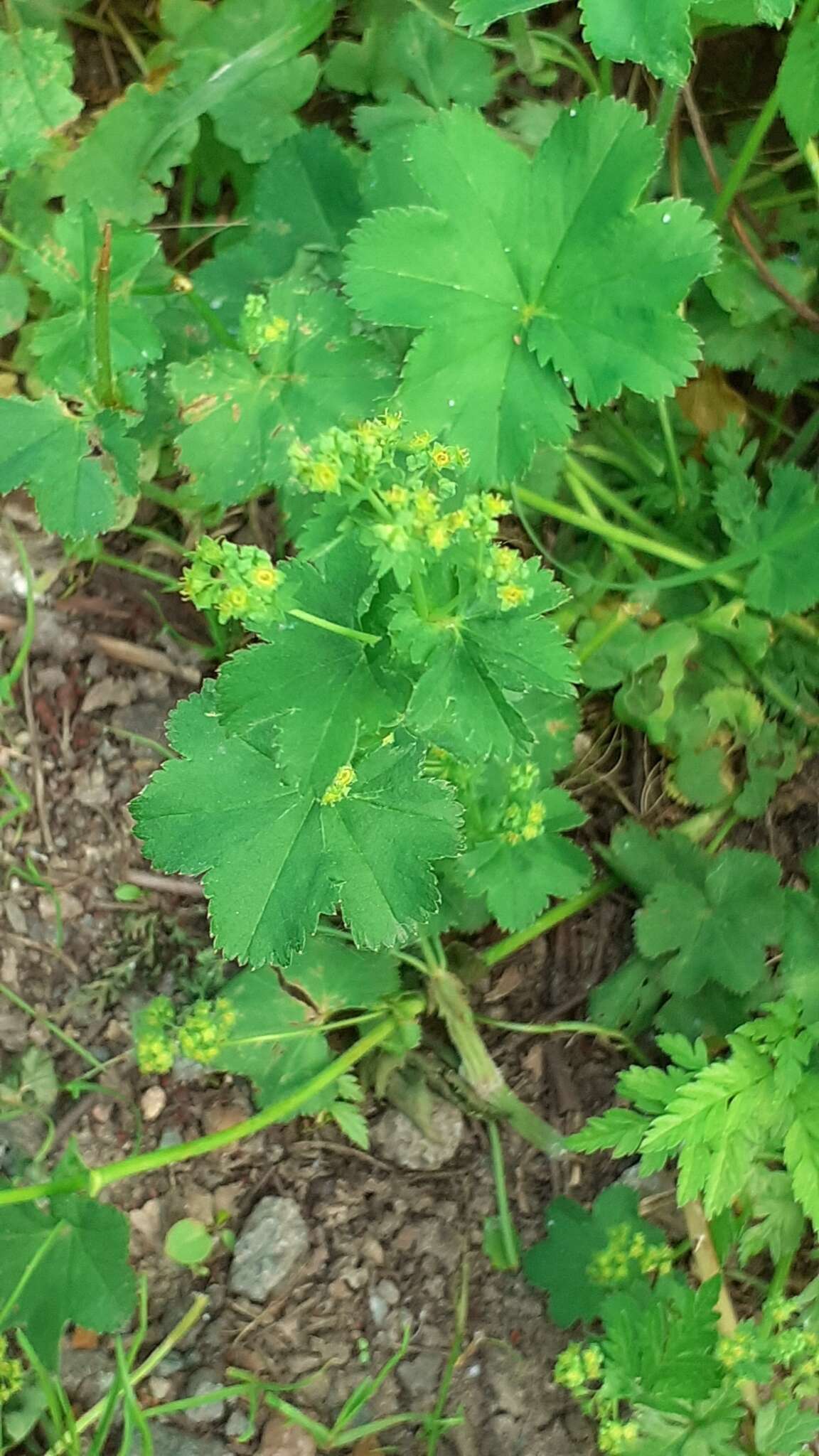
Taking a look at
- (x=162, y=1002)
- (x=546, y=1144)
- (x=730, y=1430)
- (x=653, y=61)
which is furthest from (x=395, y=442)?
(x=730, y=1430)

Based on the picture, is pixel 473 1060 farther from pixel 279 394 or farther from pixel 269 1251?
pixel 279 394

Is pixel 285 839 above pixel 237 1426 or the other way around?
above

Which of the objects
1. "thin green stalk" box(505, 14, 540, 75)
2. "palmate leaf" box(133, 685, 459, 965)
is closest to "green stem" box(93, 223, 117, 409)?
"palmate leaf" box(133, 685, 459, 965)

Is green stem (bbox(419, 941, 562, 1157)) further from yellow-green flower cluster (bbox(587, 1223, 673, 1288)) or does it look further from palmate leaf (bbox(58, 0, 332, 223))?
palmate leaf (bbox(58, 0, 332, 223))

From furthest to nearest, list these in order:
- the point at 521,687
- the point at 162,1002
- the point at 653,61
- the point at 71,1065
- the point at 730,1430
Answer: the point at 71,1065
the point at 162,1002
the point at 730,1430
the point at 653,61
the point at 521,687

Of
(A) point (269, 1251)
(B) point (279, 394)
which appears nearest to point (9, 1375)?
(A) point (269, 1251)

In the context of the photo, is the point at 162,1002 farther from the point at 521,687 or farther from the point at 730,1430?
the point at 730,1430

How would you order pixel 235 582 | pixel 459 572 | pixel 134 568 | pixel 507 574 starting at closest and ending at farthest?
1. pixel 235 582
2. pixel 507 574
3. pixel 459 572
4. pixel 134 568

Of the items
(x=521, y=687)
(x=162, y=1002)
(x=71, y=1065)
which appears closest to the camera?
(x=521, y=687)
